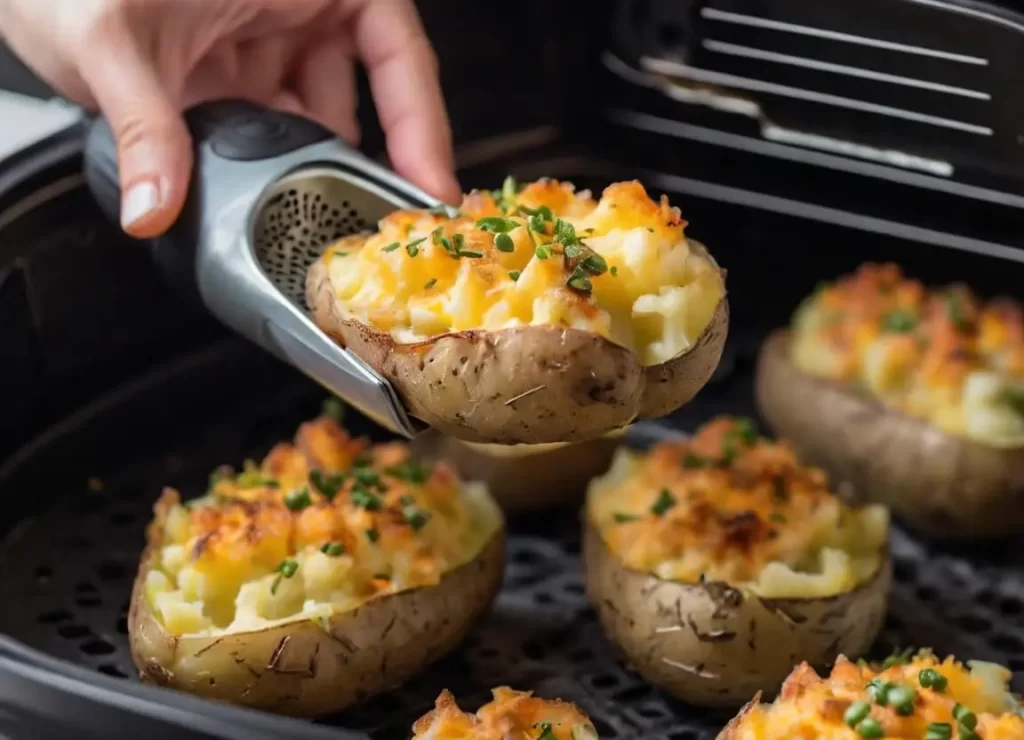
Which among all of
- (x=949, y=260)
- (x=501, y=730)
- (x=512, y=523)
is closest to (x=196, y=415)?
(x=512, y=523)

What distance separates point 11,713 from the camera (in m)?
0.96

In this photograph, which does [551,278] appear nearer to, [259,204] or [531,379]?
[531,379]


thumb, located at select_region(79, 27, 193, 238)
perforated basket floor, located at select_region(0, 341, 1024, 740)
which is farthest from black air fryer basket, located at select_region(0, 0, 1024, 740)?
thumb, located at select_region(79, 27, 193, 238)

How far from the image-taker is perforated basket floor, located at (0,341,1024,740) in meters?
1.19

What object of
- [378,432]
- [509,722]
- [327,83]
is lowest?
[378,432]

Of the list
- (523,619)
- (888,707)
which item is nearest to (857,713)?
(888,707)

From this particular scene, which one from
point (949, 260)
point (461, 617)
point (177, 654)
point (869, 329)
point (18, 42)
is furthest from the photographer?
point (949, 260)

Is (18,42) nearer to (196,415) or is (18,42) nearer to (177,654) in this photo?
(196,415)

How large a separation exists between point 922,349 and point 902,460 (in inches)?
5.5

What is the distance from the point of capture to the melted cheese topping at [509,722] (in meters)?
0.95

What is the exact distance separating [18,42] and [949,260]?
1.12m

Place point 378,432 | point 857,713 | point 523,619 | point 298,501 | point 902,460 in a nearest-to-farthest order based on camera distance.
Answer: point 857,713 < point 298,501 < point 523,619 < point 902,460 < point 378,432

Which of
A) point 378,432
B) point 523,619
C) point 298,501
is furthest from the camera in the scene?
point 378,432

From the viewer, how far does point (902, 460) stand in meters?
1.42
